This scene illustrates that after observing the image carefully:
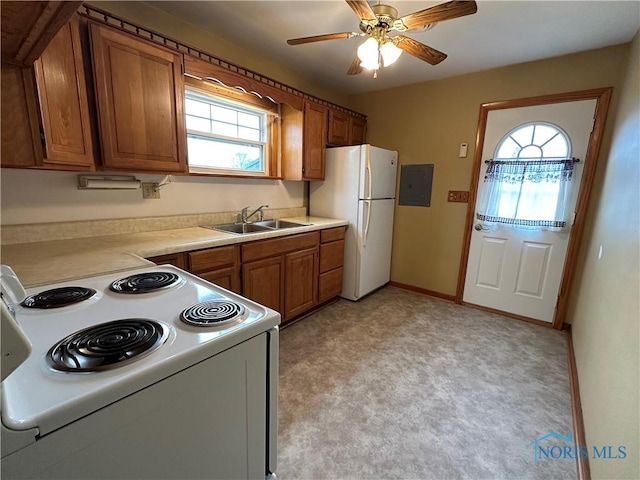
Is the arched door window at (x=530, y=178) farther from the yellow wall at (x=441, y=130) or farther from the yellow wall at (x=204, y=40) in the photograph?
the yellow wall at (x=204, y=40)

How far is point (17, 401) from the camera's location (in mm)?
527

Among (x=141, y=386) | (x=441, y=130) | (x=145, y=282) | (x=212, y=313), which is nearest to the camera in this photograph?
(x=141, y=386)

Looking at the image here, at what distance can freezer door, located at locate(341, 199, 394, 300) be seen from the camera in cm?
308

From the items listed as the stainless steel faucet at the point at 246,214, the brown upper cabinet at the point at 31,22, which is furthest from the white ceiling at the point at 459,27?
the brown upper cabinet at the point at 31,22

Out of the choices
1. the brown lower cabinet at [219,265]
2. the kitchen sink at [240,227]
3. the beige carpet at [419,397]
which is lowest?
the beige carpet at [419,397]

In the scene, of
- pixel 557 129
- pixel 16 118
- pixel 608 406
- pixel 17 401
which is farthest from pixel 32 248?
pixel 557 129

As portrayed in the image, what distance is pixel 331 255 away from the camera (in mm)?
2990

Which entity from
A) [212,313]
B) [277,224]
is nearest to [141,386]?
[212,313]

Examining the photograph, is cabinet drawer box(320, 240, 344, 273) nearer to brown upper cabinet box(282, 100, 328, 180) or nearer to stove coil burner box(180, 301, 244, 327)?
brown upper cabinet box(282, 100, 328, 180)

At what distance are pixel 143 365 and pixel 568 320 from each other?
11.3 feet

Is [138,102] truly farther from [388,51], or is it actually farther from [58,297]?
[388,51]

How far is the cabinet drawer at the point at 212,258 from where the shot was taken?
1.80 m

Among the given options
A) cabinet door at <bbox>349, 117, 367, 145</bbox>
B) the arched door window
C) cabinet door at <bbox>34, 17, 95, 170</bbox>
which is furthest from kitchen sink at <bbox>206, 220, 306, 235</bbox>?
the arched door window

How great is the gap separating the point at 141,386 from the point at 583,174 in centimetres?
338
